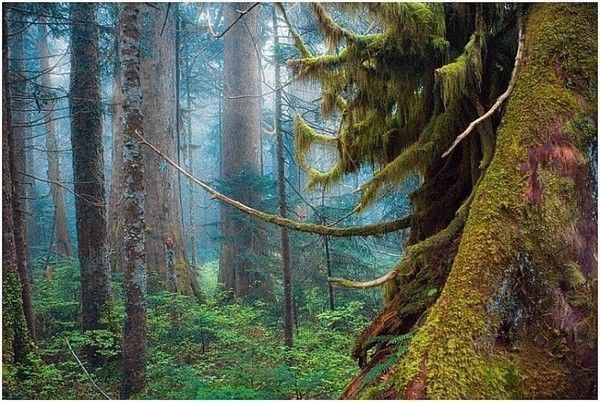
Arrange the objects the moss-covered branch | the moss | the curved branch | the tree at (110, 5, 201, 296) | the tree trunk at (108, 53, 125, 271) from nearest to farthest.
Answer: the moss → the curved branch → the moss-covered branch → the tree at (110, 5, 201, 296) → the tree trunk at (108, 53, 125, 271)

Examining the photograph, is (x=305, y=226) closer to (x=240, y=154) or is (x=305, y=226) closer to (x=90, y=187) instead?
(x=90, y=187)

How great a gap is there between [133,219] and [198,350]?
13.9 feet

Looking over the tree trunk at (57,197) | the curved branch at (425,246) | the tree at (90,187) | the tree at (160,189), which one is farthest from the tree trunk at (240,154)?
the curved branch at (425,246)

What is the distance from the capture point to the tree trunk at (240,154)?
45.3 ft

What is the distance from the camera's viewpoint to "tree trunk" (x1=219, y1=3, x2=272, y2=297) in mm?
13820

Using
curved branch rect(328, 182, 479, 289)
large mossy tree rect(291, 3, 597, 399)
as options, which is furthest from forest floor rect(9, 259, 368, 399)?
large mossy tree rect(291, 3, 597, 399)

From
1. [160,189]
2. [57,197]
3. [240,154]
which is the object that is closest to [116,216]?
[160,189]

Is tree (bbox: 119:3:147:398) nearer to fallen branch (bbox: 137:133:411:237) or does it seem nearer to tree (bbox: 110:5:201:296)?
fallen branch (bbox: 137:133:411:237)

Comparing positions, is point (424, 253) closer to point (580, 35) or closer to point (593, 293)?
point (593, 293)

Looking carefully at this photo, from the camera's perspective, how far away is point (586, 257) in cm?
231

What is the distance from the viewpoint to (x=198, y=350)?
9.76 metres

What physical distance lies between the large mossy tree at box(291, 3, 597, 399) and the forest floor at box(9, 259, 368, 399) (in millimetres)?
3957

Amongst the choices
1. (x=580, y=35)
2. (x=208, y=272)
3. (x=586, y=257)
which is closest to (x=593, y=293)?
(x=586, y=257)

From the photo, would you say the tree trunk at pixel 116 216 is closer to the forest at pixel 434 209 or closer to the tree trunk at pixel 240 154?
the tree trunk at pixel 240 154
